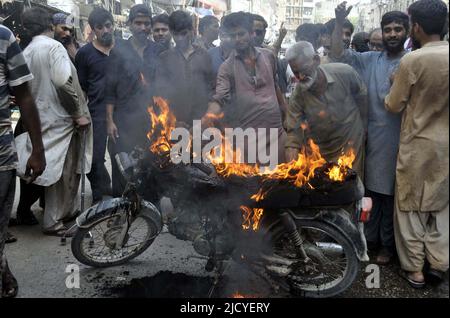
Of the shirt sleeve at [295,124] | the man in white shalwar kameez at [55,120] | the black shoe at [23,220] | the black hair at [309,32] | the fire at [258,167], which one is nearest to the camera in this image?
the fire at [258,167]

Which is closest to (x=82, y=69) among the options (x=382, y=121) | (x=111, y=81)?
(x=111, y=81)

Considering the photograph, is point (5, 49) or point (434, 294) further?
point (434, 294)

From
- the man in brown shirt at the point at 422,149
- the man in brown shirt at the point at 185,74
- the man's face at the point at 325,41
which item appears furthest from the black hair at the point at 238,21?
the man in brown shirt at the point at 422,149

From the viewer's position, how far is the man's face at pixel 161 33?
229 inches

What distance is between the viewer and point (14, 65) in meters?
2.86

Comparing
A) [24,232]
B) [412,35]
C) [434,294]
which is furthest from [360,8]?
[24,232]

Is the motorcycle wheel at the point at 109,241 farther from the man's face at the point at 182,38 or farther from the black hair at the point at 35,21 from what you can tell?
the man's face at the point at 182,38

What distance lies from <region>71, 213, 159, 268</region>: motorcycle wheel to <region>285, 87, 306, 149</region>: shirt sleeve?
1.61 m

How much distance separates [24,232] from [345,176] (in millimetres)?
3783

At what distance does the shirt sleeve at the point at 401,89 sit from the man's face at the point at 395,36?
26.4 inches

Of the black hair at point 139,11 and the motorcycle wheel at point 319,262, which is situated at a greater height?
the black hair at point 139,11
